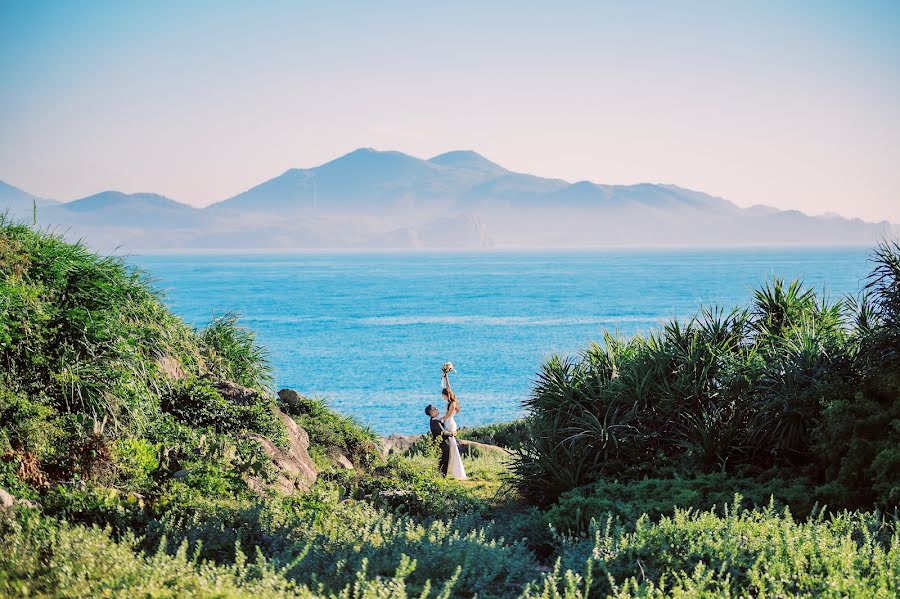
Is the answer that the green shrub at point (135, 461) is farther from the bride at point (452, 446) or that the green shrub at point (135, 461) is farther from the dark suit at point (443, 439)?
the dark suit at point (443, 439)

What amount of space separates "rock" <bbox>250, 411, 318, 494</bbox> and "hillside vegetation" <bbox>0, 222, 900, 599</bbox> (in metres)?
0.05

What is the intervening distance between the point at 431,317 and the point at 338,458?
3177 inches

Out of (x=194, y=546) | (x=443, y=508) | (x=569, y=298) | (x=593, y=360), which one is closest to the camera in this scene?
(x=194, y=546)

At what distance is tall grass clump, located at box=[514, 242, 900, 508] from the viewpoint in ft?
27.9

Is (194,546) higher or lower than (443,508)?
higher

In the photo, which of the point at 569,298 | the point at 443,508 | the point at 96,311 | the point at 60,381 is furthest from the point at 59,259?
the point at 569,298

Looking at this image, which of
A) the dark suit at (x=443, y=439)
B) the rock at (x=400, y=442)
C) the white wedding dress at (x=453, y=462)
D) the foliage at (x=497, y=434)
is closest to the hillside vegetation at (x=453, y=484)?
the white wedding dress at (x=453, y=462)

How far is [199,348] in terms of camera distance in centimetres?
1403

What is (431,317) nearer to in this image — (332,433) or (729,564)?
(332,433)

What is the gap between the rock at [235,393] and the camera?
11445 mm

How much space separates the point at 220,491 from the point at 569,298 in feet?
354

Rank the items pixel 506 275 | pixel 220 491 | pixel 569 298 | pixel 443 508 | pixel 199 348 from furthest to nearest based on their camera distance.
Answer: pixel 506 275
pixel 569 298
pixel 199 348
pixel 443 508
pixel 220 491

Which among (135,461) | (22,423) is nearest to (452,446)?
(135,461)

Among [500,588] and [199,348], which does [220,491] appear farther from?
[199,348]
